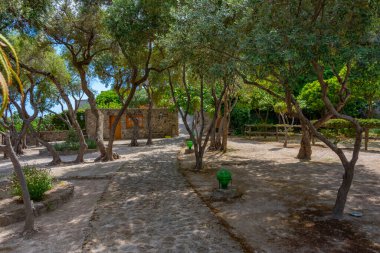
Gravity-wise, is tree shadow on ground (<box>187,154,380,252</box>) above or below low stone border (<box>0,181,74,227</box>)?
below

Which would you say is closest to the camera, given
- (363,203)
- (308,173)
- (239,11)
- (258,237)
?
(258,237)

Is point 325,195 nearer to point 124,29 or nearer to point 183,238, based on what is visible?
point 183,238

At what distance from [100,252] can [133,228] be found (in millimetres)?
995

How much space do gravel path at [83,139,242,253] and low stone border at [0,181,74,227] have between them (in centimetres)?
85

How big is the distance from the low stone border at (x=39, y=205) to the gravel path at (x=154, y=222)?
0.85 metres

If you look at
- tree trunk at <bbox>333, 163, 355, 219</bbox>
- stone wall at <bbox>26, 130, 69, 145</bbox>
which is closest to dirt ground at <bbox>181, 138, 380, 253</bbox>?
tree trunk at <bbox>333, 163, 355, 219</bbox>

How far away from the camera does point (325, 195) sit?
735cm

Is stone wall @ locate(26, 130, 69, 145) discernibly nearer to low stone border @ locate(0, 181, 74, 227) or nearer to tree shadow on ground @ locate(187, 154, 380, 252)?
tree shadow on ground @ locate(187, 154, 380, 252)

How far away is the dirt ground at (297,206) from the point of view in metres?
4.73

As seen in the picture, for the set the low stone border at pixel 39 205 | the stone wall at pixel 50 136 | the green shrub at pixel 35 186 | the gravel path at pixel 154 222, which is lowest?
the gravel path at pixel 154 222

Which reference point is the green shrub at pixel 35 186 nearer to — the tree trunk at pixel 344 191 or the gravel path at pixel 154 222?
the gravel path at pixel 154 222

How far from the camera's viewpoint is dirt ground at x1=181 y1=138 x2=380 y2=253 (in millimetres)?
4734

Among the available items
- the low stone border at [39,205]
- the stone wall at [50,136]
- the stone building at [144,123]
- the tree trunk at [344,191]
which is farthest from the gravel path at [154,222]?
the stone wall at [50,136]

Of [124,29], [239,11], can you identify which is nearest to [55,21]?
[124,29]
